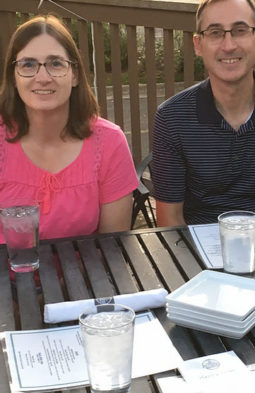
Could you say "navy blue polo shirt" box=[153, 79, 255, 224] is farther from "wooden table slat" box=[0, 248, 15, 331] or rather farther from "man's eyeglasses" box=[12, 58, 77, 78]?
"wooden table slat" box=[0, 248, 15, 331]

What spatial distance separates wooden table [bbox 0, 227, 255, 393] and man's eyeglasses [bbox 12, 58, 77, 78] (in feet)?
2.15

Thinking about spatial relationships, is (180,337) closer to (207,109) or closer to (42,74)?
(42,74)

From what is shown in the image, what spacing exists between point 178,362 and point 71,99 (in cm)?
143

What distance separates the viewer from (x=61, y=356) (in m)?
1.38

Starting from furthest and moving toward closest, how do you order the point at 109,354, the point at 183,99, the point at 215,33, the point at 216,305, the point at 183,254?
the point at 183,99 < the point at 215,33 < the point at 183,254 < the point at 216,305 < the point at 109,354

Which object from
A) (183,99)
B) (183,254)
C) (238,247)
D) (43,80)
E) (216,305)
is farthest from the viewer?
(183,99)

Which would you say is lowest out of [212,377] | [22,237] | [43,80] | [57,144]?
[212,377]

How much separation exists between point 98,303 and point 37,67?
3.62ft

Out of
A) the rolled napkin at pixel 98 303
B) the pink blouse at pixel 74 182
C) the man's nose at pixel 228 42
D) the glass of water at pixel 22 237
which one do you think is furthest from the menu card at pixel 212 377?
the man's nose at pixel 228 42

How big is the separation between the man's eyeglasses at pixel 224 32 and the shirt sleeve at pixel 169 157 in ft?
1.06

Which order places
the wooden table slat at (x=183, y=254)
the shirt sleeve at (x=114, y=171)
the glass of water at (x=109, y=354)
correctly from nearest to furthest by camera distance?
the glass of water at (x=109, y=354), the wooden table slat at (x=183, y=254), the shirt sleeve at (x=114, y=171)

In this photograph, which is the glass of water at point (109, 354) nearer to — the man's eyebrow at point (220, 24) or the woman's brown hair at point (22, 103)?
the woman's brown hair at point (22, 103)

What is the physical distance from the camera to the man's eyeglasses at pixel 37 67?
2.33 meters

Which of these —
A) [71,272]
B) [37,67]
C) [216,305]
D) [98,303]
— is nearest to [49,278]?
[71,272]
